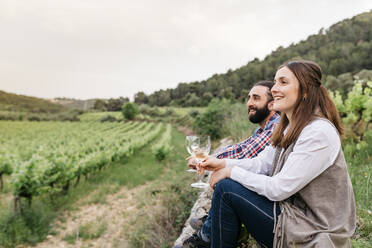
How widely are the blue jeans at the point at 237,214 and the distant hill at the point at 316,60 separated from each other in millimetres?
30283

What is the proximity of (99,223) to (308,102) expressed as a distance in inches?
215

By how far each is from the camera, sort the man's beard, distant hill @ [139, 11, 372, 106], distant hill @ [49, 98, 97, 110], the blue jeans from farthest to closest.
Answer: distant hill @ [49, 98, 97, 110], distant hill @ [139, 11, 372, 106], the man's beard, the blue jeans

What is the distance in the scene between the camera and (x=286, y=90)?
1.50 meters

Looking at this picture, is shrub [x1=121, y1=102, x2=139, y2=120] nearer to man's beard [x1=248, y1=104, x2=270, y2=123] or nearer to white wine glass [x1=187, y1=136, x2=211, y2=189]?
man's beard [x1=248, y1=104, x2=270, y2=123]

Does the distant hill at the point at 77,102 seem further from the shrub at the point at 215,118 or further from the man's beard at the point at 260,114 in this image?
the man's beard at the point at 260,114

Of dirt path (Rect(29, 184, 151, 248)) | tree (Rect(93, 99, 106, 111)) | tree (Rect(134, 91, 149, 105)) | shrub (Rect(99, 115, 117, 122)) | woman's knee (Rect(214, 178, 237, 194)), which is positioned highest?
tree (Rect(134, 91, 149, 105))

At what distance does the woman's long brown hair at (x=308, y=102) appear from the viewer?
1.43 m

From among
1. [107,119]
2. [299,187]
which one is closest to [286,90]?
[299,187]

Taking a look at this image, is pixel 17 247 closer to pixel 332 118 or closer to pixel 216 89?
pixel 332 118

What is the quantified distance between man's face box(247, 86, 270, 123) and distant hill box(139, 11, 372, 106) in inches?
1144

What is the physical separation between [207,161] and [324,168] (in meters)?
0.83

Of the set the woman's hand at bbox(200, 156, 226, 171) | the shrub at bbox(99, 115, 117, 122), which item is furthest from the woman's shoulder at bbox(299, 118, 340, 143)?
the shrub at bbox(99, 115, 117, 122)

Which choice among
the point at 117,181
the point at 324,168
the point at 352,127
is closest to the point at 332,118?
the point at 324,168

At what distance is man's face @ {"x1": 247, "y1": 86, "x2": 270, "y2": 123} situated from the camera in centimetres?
252
